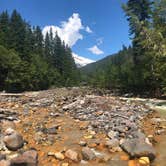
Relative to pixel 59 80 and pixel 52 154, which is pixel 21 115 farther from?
pixel 59 80

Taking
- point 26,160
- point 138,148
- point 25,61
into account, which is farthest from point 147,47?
point 25,61

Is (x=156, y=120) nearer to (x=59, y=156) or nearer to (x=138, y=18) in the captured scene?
(x=59, y=156)

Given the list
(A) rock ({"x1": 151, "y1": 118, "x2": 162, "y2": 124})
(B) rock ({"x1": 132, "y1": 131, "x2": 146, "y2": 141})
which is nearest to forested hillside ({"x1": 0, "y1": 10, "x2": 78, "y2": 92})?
(A) rock ({"x1": 151, "y1": 118, "x2": 162, "y2": 124})

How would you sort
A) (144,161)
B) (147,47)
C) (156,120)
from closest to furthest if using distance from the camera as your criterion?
1. (144,161)
2. (156,120)
3. (147,47)

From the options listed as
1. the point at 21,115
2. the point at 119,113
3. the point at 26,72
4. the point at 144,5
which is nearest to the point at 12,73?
the point at 26,72

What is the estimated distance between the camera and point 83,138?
11.7 metres

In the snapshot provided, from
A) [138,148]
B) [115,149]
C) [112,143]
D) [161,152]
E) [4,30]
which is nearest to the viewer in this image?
[138,148]

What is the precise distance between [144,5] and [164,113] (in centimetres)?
2008

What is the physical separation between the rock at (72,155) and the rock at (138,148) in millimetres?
1841

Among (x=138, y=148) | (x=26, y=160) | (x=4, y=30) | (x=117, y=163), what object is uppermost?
(x=4, y=30)

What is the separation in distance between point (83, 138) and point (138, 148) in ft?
9.26

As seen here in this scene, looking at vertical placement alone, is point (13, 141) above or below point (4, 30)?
below

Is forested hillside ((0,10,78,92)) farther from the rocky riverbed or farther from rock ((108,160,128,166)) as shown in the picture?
rock ((108,160,128,166))

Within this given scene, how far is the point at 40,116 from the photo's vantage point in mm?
16984
